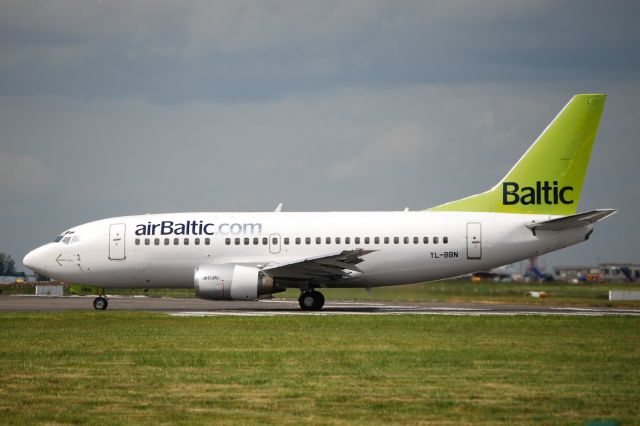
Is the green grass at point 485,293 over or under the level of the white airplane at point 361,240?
under

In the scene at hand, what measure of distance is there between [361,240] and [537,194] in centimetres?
710

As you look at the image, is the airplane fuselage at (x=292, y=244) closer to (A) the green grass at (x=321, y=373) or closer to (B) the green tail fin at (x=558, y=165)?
(B) the green tail fin at (x=558, y=165)

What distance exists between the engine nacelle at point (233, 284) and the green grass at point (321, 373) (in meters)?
7.34

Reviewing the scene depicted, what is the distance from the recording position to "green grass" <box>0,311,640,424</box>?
1234 cm

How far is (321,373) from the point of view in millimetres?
16094

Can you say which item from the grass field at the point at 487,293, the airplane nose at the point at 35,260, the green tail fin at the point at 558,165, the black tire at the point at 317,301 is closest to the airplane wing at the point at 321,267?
the black tire at the point at 317,301

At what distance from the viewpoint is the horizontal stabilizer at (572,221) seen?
32.8 metres

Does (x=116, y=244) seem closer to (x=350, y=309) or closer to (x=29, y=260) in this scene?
(x=29, y=260)

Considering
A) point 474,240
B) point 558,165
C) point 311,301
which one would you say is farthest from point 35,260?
point 558,165

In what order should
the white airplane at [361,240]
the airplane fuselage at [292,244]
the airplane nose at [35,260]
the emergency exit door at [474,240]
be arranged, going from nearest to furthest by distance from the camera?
the white airplane at [361,240] < the emergency exit door at [474,240] < the airplane fuselage at [292,244] < the airplane nose at [35,260]

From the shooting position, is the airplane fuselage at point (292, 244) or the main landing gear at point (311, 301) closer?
the airplane fuselage at point (292, 244)

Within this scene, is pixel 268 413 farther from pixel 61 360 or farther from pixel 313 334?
pixel 313 334

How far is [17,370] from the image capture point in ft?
54.3

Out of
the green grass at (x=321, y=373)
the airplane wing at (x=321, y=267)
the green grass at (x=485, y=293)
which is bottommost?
the green grass at (x=321, y=373)
